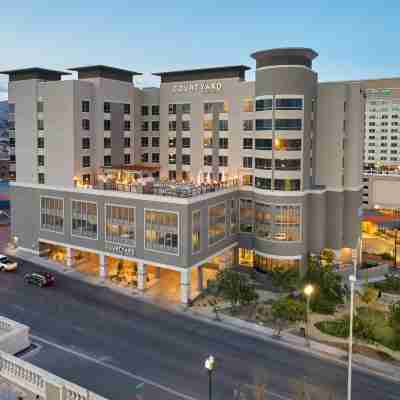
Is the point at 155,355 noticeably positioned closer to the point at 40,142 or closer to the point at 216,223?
the point at 216,223

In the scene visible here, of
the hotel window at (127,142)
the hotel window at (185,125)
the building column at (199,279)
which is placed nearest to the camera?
the building column at (199,279)

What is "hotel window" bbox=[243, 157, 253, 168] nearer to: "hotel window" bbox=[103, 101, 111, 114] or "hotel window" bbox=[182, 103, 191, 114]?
"hotel window" bbox=[182, 103, 191, 114]

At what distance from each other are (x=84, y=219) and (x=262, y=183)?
24069mm

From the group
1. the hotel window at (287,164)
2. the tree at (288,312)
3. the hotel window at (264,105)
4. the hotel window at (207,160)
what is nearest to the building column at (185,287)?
the tree at (288,312)

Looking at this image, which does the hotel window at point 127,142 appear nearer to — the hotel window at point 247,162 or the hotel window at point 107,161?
the hotel window at point 107,161

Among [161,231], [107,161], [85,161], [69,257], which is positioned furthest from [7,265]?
[161,231]

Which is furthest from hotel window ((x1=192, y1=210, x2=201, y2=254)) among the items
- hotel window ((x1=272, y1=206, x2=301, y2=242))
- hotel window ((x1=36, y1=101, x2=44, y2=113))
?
hotel window ((x1=36, y1=101, x2=44, y2=113))

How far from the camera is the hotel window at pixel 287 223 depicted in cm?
5816

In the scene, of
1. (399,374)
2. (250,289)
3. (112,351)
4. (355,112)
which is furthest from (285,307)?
(355,112)

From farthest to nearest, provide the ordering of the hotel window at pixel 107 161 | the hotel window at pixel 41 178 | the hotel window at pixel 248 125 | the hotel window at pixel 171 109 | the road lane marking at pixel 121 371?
the hotel window at pixel 171 109, the hotel window at pixel 107 161, the hotel window at pixel 41 178, the hotel window at pixel 248 125, the road lane marking at pixel 121 371

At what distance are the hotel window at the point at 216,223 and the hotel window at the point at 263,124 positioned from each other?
436 inches

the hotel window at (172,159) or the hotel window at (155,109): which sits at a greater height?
the hotel window at (155,109)

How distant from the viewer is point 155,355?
3825 centimetres

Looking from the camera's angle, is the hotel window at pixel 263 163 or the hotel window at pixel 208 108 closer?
the hotel window at pixel 263 163
